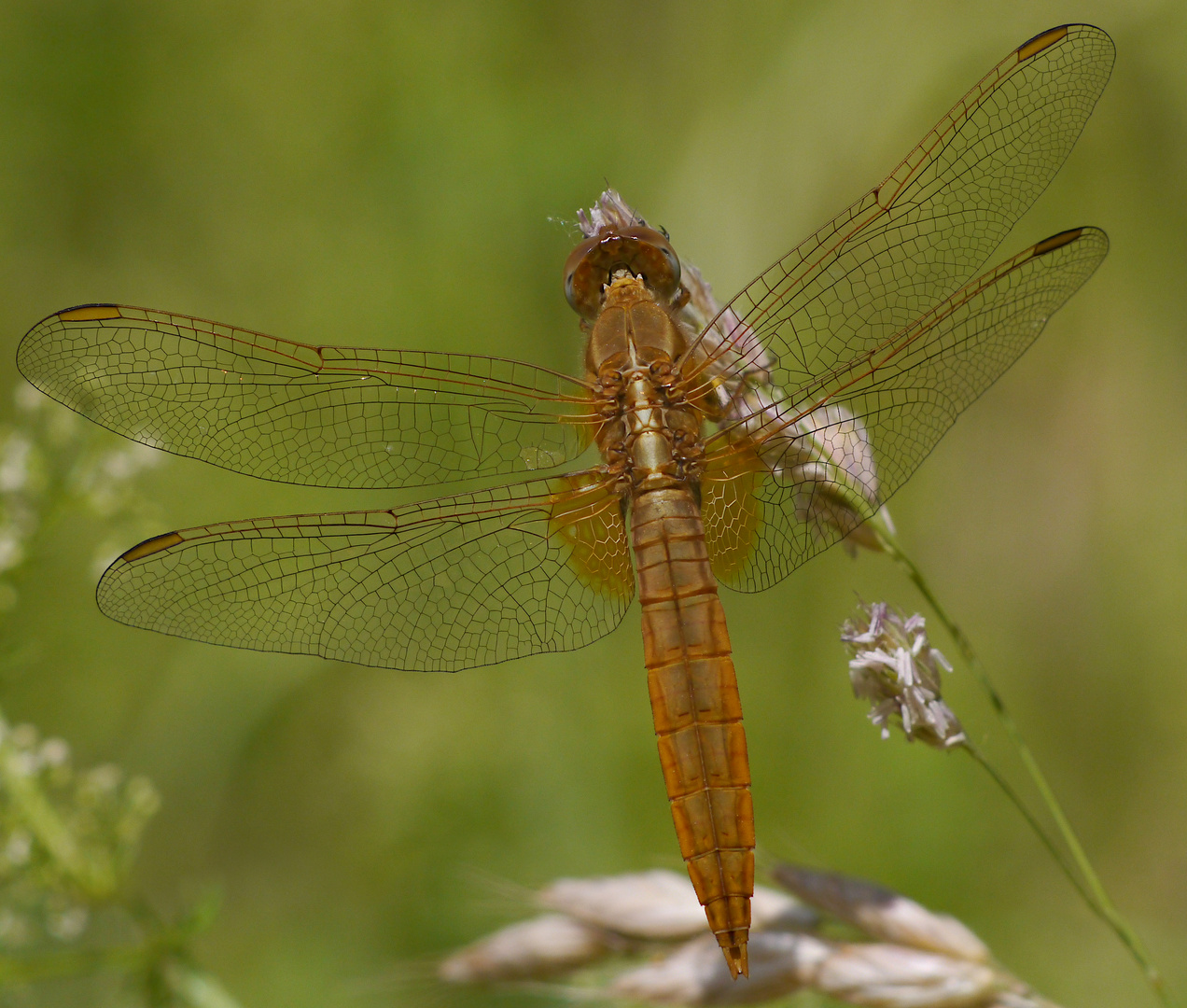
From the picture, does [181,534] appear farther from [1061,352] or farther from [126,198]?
[1061,352]

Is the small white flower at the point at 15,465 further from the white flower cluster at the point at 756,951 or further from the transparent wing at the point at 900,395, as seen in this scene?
the transparent wing at the point at 900,395

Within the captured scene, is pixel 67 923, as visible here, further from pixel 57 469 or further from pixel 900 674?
pixel 900 674

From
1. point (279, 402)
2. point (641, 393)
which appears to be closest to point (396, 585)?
point (279, 402)

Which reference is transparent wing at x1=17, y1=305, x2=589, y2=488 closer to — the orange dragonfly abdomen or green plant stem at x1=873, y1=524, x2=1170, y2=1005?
the orange dragonfly abdomen

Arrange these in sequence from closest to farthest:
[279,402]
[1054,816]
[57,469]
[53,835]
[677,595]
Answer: [1054,816], [677,595], [53,835], [279,402], [57,469]

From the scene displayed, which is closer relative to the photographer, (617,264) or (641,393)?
(641,393)

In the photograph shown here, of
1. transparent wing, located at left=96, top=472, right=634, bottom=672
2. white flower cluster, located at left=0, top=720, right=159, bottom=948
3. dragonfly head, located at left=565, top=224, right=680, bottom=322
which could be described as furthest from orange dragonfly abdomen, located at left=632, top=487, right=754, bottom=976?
white flower cluster, located at left=0, top=720, right=159, bottom=948

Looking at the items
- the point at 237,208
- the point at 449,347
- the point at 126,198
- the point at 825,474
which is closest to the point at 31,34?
the point at 126,198
